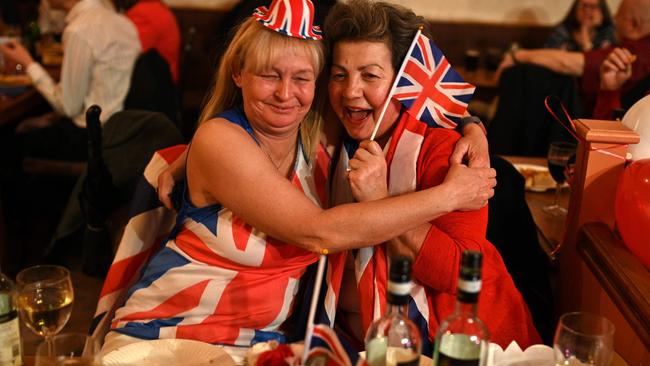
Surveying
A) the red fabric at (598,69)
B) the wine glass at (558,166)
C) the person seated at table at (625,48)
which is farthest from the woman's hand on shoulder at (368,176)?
the person seated at table at (625,48)

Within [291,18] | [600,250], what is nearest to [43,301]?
[291,18]

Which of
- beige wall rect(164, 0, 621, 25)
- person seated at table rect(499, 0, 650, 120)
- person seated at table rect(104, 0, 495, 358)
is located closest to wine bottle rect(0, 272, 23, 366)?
person seated at table rect(104, 0, 495, 358)

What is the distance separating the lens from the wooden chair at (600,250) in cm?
161

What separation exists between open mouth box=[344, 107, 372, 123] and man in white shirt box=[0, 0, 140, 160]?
227 cm

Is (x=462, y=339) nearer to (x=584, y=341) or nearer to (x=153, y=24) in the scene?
(x=584, y=341)

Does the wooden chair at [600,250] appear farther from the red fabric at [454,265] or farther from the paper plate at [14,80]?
the paper plate at [14,80]

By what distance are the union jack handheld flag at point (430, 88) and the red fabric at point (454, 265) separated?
0.16 ft

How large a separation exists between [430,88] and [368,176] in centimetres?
34

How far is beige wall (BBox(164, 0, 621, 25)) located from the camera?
613 cm

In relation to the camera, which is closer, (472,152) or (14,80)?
(472,152)

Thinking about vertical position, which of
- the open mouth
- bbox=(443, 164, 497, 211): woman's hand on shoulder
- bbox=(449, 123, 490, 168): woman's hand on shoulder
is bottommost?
bbox=(443, 164, 497, 211): woman's hand on shoulder

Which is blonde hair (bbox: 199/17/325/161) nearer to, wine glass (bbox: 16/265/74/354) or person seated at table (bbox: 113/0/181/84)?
wine glass (bbox: 16/265/74/354)

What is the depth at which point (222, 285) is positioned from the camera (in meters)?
1.85

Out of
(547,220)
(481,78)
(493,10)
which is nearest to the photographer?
(547,220)
